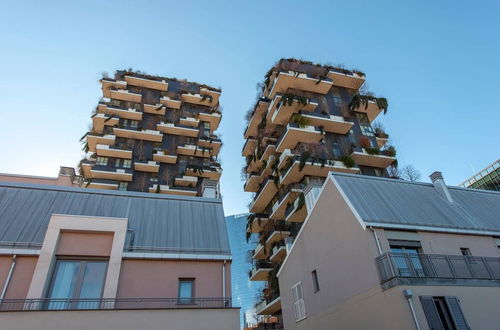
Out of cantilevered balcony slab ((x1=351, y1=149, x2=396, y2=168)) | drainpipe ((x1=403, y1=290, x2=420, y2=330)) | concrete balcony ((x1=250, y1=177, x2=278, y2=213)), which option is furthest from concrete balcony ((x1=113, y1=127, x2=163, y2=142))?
drainpipe ((x1=403, y1=290, x2=420, y2=330))

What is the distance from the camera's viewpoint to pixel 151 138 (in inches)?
1889

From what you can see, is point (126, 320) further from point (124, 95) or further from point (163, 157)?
point (124, 95)

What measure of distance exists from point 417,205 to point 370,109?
2529 centimetres

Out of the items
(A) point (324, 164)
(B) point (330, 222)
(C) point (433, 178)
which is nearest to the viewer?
(B) point (330, 222)

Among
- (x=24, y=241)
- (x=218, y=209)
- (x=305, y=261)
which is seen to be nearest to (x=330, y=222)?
(x=305, y=261)

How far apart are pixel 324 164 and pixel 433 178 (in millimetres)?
13748

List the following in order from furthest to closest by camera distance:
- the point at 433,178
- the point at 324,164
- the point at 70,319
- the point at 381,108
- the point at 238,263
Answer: the point at 238,263 < the point at 381,108 < the point at 324,164 < the point at 433,178 < the point at 70,319

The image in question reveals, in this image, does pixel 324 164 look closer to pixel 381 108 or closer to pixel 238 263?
pixel 381 108

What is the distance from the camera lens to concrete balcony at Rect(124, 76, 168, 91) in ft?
165

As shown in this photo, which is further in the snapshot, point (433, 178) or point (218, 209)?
point (433, 178)

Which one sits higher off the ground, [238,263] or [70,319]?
[238,263]

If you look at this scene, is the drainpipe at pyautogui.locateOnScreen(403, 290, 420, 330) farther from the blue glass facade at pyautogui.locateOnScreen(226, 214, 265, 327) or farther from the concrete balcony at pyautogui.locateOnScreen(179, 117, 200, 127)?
the blue glass facade at pyautogui.locateOnScreen(226, 214, 265, 327)

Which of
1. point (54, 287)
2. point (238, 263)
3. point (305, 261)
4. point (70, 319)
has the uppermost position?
point (238, 263)

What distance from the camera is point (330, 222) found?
704 inches
